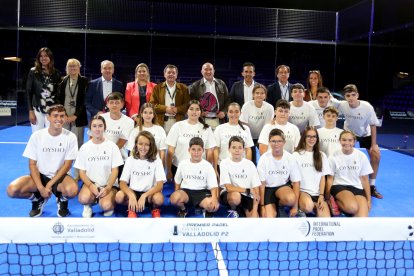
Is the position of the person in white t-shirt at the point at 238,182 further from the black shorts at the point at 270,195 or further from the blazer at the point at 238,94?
the blazer at the point at 238,94

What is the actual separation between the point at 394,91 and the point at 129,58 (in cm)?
857

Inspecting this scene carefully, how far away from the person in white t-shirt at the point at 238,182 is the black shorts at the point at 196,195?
7.7 inches

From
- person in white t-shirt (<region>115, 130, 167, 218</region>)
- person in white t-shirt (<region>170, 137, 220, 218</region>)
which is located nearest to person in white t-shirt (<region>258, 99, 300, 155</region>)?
person in white t-shirt (<region>170, 137, 220, 218</region>)

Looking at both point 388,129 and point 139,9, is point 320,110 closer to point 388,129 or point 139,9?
point 388,129

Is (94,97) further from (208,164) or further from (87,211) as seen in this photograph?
(208,164)

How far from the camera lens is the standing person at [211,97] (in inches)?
234

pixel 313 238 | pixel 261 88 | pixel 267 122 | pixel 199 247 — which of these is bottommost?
pixel 199 247

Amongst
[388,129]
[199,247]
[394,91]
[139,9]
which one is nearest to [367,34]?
[394,91]

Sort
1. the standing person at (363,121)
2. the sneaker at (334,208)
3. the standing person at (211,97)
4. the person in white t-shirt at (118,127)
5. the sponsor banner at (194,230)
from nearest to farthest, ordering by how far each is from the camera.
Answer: the sponsor banner at (194,230) < the sneaker at (334,208) < the person in white t-shirt at (118,127) < the standing person at (363,121) < the standing person at (211,97)

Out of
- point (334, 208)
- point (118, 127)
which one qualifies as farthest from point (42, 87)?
point (334, 208)

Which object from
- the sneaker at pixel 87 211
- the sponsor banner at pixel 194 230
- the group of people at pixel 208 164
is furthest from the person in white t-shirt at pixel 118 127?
the sponsor banner at pixel 194 230

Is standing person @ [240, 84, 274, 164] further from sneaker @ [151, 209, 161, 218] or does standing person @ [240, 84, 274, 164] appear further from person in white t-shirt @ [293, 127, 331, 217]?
sneaker @ [151, 209, 161, 218]

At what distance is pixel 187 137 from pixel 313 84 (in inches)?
84.6

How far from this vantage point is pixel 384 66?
481 inches
